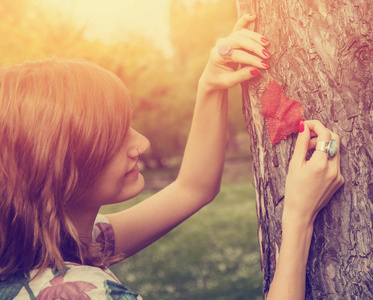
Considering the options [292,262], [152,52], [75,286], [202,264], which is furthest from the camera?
[152,52]

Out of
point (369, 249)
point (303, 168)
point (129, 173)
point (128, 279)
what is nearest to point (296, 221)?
point (303, 168)

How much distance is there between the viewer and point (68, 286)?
5.88 feet

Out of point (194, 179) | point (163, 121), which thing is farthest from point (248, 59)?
point (163, 121)

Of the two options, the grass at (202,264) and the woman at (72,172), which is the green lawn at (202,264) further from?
the woman at (72,172)

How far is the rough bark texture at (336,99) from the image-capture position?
1967 millimetres

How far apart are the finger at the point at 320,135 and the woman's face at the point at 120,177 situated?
2.28ft

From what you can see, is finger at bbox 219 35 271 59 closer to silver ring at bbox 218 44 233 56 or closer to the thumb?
silver ring at bbox 218 44 233 56

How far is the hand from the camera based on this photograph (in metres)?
2.09

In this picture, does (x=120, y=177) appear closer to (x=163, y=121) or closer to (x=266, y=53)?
(x=266, y=53)

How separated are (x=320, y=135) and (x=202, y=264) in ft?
20.7

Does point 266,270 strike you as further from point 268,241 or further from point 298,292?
point 298,292

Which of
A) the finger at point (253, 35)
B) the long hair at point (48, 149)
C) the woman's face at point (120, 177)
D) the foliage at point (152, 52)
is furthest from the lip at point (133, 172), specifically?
the foliage at point (152, 52)

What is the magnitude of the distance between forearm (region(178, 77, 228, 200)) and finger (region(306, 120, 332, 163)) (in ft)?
1.73

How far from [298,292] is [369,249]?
37 cm
